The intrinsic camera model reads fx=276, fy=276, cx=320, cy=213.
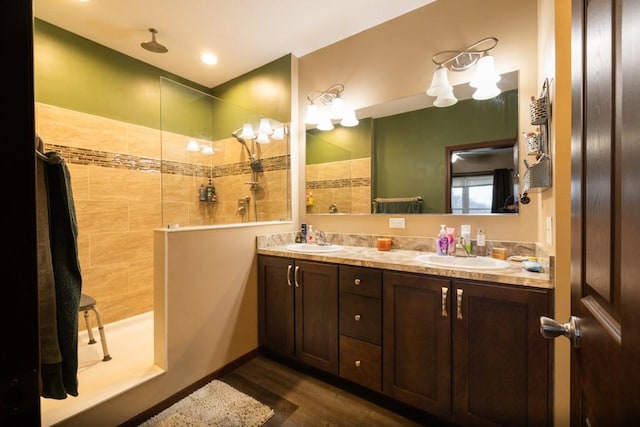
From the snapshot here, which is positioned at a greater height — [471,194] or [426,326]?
[471,194]

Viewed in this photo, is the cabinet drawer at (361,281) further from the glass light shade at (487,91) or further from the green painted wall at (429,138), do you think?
the glass light shade at (487,91)

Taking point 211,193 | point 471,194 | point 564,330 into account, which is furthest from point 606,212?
point 211,193

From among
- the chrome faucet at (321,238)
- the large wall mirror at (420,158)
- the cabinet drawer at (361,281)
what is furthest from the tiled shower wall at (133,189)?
the cabinet drawer at (361,281)

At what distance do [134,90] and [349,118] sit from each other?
215 centimetres

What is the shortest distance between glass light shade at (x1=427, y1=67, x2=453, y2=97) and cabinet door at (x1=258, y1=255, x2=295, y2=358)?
5.27ft

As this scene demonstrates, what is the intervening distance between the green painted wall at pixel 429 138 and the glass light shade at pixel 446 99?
3 cm

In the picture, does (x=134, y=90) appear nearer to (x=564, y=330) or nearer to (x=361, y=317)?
(x=361, y=317)

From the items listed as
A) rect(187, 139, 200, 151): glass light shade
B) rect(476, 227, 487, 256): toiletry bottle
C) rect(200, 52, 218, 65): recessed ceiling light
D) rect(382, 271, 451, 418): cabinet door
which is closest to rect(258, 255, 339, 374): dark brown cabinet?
rect(382, 271, 451, 418): cabinet door

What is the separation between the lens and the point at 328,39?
8.18 feet

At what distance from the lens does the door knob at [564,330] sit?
2.08 feet

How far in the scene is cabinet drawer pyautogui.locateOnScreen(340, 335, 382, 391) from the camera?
1.67m

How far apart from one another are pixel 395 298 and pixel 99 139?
111 inches

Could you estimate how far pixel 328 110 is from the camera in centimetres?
258

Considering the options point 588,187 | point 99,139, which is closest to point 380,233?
point 588,187
